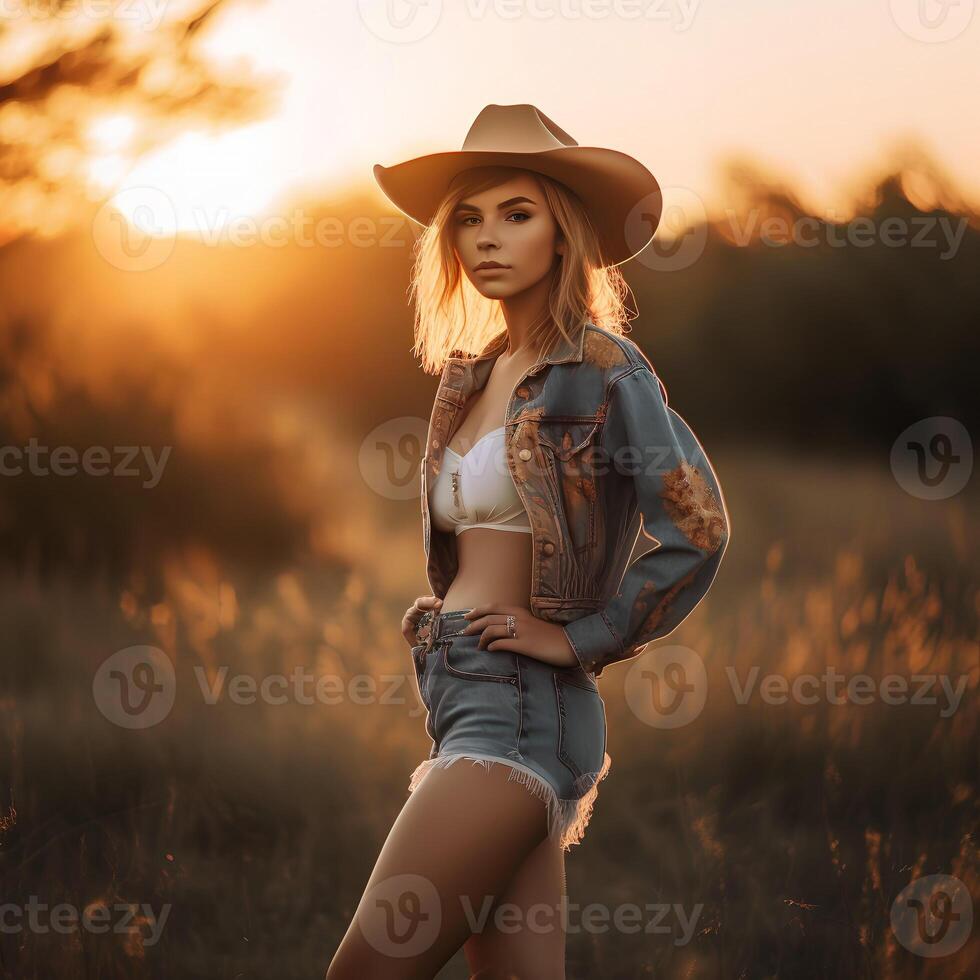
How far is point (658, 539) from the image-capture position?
208cm

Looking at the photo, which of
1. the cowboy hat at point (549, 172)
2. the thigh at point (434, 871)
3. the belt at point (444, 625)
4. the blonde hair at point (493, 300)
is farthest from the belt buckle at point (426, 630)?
the cowboy hat at point (549, 172)

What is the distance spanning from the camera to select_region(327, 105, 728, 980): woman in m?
1.98

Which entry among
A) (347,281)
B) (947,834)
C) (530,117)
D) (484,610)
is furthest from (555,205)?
(947,834)

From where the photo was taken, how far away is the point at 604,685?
3.52 metres

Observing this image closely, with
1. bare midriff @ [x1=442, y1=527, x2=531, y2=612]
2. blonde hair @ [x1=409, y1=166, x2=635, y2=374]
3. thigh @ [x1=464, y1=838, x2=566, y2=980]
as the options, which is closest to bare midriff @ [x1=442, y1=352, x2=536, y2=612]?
bare midriff @ [x1=442, y1=527, x2=531, y2=612]

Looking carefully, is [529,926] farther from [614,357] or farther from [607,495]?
[614,357]

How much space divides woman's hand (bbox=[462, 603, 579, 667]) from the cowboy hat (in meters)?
0.71

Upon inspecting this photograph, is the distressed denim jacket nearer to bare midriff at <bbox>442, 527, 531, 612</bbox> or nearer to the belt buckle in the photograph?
bare midriff at <bbox>442, 527, 531, 612</bbox>

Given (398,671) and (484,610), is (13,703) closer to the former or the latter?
(398,671)

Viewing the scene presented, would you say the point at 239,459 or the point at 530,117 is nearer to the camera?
the point at 530,117

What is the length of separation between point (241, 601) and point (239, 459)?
Result: 391 mm

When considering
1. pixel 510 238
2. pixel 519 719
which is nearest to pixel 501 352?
pixel 510 238

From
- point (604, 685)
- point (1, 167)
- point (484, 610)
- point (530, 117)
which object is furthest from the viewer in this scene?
point (1, 167)

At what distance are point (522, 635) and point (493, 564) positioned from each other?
5.7 inches
